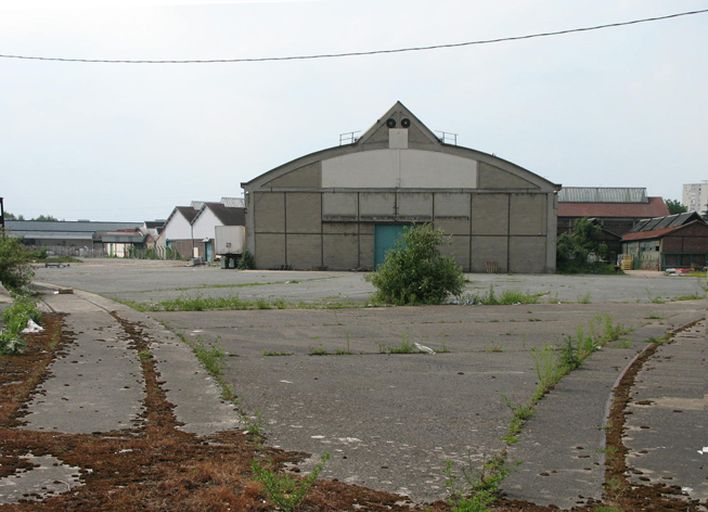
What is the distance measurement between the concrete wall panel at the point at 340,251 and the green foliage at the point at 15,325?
33172 mm

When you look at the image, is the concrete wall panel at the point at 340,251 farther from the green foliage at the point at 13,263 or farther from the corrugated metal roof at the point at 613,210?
the corrugated metal roof at the point at 613,210

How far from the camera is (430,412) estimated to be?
6219 mm

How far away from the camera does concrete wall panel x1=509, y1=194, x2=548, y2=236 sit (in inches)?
1759

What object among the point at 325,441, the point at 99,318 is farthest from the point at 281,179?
the point at 325,441

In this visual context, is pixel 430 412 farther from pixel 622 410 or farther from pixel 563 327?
pixel 563 327

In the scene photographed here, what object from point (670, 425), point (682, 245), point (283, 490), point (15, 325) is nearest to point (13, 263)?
point (15, 325)

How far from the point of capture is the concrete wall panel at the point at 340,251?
150 feet

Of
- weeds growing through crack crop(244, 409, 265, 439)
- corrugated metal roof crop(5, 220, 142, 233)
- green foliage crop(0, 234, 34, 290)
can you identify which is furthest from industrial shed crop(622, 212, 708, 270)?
corrugated metal roof crop(5, 220, 142, 233)

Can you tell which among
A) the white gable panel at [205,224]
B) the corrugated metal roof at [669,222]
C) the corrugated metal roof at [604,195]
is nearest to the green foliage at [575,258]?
the corrugated metal roof at [669,222]

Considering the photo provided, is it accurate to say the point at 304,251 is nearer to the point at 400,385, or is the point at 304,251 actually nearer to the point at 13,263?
the point at 13,263

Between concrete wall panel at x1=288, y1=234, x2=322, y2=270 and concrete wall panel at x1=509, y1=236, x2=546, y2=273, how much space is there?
1322 centimetres

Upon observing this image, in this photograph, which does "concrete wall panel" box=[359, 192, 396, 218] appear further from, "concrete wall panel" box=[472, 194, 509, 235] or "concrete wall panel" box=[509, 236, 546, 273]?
"concrete wall panel" box=[509, 236, 546, 273]

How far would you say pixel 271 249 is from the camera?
46156mm

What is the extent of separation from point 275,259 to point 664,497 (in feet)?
140
